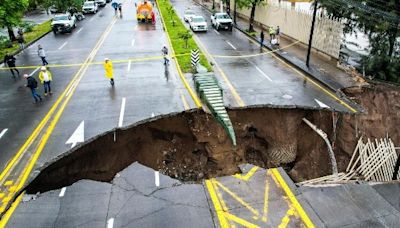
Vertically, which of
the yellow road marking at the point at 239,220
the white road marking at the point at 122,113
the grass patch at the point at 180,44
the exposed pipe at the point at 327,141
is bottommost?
the exposed pipe at the point at 327,141

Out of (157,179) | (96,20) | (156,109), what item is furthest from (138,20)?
(157,179)

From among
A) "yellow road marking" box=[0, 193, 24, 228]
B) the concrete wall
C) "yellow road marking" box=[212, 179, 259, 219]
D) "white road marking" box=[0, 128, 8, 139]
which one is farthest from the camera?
the concrete wall

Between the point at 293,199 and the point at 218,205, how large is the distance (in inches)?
80.5

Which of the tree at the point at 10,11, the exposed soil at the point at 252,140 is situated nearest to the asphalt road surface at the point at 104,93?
the exposed soil at the point at 252,140

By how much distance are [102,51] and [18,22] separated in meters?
7.74

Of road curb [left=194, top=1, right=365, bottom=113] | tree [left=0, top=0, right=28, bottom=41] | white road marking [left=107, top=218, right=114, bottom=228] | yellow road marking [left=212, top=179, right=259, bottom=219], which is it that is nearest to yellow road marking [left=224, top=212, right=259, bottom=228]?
yellow road marking [left=212, top=179, right=259, bottom=219]

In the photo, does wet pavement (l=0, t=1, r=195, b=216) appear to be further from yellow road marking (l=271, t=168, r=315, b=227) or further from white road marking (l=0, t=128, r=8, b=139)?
yellow road marking (l=271, t=168, r=315, b=227)

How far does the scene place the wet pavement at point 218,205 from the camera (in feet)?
28.4

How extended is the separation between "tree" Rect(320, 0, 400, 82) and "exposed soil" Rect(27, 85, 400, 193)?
240 cm

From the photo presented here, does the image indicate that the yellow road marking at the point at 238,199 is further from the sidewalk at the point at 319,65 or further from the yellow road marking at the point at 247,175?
the sidewalk at the point at 319,65

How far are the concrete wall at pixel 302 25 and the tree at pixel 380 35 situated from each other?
1997mm

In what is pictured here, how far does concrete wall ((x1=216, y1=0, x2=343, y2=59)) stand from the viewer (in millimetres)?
23188

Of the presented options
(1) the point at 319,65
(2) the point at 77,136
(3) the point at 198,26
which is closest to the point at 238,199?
(2) the point at 77,136

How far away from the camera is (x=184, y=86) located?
61.4 ft
